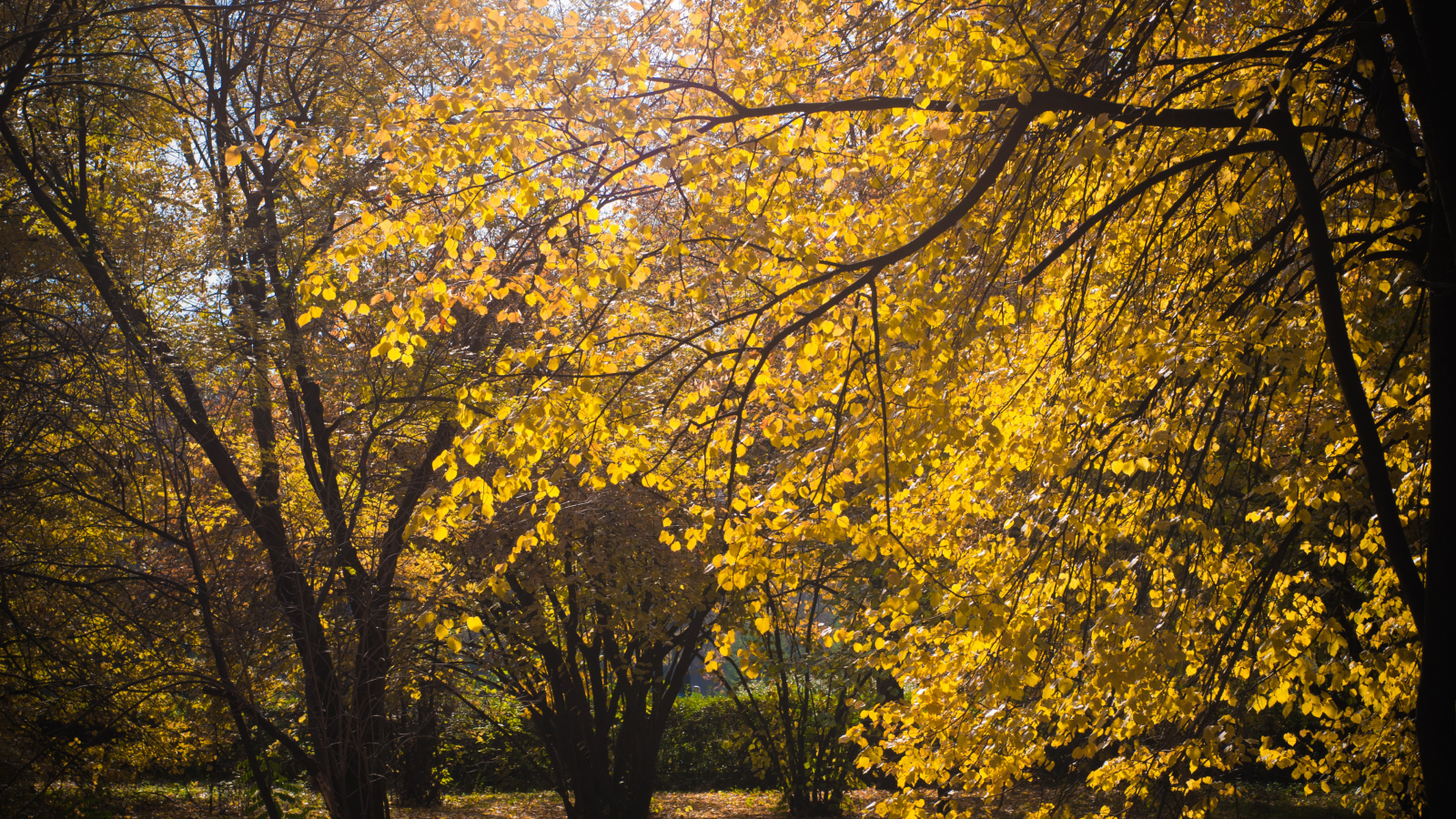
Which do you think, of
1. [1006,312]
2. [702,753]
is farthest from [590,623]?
[702,753]

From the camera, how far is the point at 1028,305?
561 centimetres

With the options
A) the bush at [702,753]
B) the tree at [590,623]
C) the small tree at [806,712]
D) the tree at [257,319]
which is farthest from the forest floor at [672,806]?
the tree at [257,319]

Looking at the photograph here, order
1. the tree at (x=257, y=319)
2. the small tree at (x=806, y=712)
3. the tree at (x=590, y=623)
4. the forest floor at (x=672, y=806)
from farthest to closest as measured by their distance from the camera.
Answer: the small tree at (x=806, y=712) → the forest floor at (x=672, y=806) → the tree at (x=590, y=623) → the tree at (x=257, y=319)

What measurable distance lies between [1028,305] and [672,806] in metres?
10.5

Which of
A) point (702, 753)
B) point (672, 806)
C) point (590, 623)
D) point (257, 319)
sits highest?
point (257, 319)

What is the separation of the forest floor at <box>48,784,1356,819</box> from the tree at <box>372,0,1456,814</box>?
5.69 meters

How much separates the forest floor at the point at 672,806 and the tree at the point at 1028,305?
224 inches

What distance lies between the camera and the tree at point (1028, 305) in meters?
3.80

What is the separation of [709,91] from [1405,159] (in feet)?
10.3

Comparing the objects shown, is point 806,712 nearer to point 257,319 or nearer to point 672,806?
point 672,806

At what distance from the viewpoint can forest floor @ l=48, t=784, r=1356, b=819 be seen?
35.6ft

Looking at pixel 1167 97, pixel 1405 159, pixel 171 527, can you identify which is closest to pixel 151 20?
pixel 171 527

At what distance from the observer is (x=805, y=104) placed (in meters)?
3.95

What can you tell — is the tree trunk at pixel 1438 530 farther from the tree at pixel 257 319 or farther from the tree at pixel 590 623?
the tree at pixel 257 319
